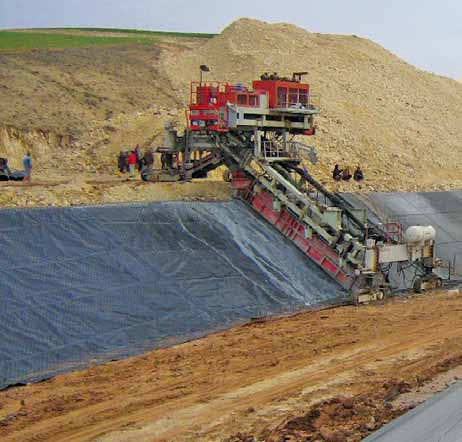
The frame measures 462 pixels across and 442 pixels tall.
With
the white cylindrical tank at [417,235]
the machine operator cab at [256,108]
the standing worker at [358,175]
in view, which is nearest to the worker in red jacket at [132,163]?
the machine operator cab at [256,108]

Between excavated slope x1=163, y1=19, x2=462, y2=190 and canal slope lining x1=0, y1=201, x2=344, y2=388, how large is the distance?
47.1 feet

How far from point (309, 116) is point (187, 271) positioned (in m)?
8.91

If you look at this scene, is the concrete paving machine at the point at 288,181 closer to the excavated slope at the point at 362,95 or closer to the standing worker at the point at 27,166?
the standing worker at the point at 27,166

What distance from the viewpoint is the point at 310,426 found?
36.1ft

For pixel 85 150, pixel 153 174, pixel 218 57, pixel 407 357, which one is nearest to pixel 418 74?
pixel 218 57

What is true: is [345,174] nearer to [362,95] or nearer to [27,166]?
[362,95]

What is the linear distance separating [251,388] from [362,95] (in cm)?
3604

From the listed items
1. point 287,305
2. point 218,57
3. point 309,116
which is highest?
point 218,57

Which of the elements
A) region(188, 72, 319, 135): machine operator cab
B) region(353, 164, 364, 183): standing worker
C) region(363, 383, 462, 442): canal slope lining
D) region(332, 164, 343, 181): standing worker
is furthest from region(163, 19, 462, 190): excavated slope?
region(363, 383, 462, 442): canal slope lining

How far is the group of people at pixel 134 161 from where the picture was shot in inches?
1130

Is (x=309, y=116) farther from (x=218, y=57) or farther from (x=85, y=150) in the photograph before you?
(x=218, y=57)

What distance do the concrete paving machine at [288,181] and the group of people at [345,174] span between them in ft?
23.6

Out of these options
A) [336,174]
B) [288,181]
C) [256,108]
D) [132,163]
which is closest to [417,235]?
[288,181]

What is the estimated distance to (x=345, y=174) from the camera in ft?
113
